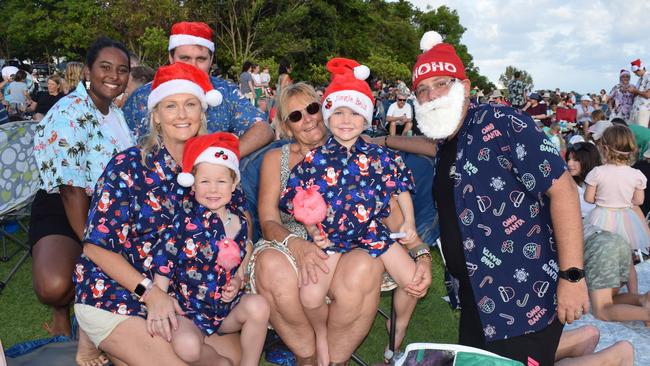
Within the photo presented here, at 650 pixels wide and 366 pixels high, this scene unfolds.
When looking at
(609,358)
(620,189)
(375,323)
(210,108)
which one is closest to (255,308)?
(210,108)

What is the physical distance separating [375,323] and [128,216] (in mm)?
2772

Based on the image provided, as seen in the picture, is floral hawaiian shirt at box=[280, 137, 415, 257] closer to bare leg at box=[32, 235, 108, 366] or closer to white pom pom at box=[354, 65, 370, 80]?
white pom pom at box=[354, 65, 370, 80]

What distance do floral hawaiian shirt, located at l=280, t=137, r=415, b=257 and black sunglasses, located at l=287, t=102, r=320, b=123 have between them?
0.29m

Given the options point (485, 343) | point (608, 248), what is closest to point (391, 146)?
point (485, 343)

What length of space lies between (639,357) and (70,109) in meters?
4.28

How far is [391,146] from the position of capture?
3.88m

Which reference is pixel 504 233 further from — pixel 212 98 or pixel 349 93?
pixel 212 98

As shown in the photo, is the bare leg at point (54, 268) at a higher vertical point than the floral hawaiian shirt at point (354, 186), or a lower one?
lower

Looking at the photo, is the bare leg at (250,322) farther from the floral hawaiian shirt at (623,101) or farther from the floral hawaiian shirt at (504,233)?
the floral hawaiian shirt at (623,101)

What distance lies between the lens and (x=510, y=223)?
2752 mm

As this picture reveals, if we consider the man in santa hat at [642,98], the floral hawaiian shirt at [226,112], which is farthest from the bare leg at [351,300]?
the man in santa hat at [642,98]

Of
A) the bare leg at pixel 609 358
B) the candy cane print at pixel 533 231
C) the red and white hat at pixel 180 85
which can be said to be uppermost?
the red and white hat at pixel 180 85

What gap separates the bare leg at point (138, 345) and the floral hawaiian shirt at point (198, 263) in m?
0.22

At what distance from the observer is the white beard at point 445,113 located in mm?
2877
